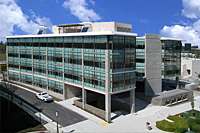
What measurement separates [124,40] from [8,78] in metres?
43.4

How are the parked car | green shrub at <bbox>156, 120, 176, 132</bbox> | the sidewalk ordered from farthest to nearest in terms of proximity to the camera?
the parked car < green shrub at <bbox>156, 120, 176, 132</bbox> < the sidewalk

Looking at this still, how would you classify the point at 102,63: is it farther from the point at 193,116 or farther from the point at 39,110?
the point at 193,116

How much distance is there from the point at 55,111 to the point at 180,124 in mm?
22486

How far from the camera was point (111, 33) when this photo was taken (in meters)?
45.0

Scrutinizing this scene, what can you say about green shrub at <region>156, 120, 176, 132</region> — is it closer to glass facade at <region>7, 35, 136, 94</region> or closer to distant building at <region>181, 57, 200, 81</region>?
glass facade at <region>7, 35, 136, 94</region>

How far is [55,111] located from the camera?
50562 millimetres

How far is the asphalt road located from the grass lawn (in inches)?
541

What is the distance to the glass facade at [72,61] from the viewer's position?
47.1 meters

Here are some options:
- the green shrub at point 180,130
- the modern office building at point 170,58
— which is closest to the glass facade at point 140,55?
the modern office building at point 170,58

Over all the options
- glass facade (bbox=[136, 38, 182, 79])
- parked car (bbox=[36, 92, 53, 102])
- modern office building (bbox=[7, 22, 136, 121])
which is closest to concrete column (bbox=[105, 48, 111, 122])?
modern office building (bbox=[7, 22, 136, 121])

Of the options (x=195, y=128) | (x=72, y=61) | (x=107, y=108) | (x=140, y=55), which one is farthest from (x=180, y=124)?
(x=72, y=61)

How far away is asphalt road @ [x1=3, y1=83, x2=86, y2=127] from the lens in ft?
152

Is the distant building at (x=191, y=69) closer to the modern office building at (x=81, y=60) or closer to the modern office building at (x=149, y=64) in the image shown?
the modern office building at (x=149, y=64)

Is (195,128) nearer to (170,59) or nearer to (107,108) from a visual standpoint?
(107,108)
